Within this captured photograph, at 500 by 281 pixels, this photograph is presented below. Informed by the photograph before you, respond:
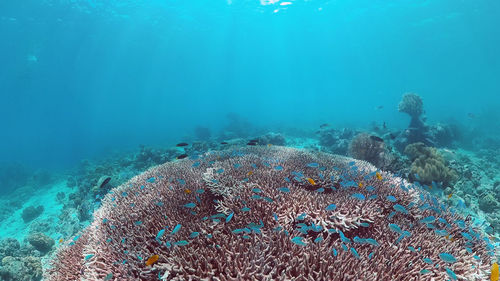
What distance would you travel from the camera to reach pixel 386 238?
3176 mm

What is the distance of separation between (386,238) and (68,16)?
163 feet

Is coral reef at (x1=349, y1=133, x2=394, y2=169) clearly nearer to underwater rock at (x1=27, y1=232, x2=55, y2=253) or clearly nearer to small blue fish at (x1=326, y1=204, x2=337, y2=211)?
small blue fish at (x1=326, y1=204, x2=337, y2=211)

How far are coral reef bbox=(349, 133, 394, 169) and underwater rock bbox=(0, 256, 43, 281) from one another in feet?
38.9

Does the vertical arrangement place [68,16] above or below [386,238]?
above

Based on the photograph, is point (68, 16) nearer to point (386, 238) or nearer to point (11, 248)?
point (11, 248)

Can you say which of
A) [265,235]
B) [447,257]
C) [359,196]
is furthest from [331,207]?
[447,257]

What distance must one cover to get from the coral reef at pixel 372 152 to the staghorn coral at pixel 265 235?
15.7ft

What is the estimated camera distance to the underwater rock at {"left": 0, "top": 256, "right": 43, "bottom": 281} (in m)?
6.44

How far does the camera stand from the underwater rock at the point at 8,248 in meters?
8.06

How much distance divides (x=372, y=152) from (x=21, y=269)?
1247 centimetres

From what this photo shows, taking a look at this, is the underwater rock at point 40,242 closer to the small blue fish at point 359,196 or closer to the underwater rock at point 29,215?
the underwater rock at point 29,215

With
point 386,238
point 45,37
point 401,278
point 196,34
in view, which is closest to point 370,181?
point 386,238

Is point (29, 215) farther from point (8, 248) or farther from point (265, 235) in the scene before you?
point (265, 235)

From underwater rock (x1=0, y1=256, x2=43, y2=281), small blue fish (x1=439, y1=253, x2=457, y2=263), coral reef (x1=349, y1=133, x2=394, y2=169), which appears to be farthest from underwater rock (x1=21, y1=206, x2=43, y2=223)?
small blue fish (x1=439, y1=253, x2=457, y2=263)
